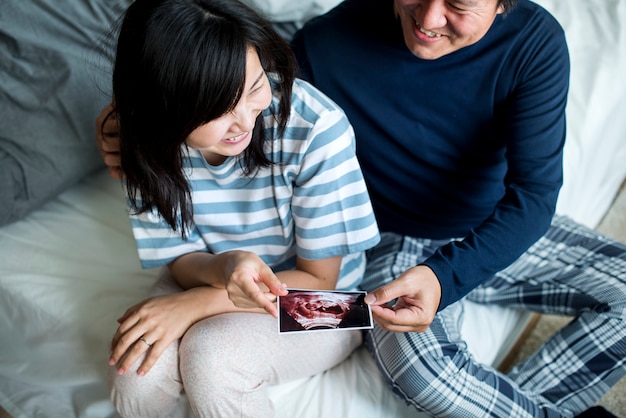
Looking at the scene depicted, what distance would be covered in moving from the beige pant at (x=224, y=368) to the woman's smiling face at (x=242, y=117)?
353mm

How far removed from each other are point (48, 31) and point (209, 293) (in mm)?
764

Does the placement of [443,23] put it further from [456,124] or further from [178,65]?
[178,65]

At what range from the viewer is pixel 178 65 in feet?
2.72

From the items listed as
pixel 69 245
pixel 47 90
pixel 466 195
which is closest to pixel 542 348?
pixel 466 195

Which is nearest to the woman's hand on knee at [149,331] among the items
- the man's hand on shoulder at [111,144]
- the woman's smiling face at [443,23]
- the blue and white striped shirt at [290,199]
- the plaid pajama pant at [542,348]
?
the blue and white striped shirt at [290,199]

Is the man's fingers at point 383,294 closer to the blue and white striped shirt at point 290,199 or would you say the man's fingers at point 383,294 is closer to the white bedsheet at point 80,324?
the blue and white striped shirt at point 290,199

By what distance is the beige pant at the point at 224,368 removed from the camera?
997 mm

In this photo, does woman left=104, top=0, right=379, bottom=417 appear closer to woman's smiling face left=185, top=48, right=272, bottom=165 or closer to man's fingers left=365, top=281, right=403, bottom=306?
woman's smiling face left=185, top=48, right=272, bottom=165

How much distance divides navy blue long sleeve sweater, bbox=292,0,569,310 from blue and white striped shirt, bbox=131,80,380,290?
0.56ft

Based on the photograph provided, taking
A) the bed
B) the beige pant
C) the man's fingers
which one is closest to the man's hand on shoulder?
the bed

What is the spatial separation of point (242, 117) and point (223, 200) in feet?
0.88

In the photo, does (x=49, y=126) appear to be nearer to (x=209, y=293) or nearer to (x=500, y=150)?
(x=209, y=293)

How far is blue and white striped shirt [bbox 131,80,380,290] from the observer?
3.42 feet

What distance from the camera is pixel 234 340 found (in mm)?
1031
